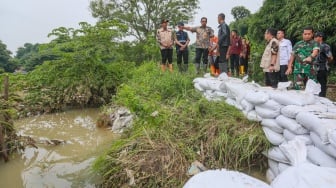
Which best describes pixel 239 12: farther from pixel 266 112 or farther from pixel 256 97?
pixel 266 112

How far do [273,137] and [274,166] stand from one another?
9.3 inches

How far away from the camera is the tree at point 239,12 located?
24.1 meters

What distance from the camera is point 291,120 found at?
2.32 metres

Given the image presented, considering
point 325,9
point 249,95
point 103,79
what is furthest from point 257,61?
point 249,95

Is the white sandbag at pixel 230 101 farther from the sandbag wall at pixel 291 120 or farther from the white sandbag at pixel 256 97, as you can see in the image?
the white sandbag at pixel 256 97

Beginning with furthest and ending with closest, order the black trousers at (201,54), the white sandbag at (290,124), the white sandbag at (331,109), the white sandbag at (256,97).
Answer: the black trousers at (201,54) < the white sandbag at (256,97) < the white sandbag at (331,109) < the white sandbag at (290,124)

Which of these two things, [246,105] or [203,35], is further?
[203,35]

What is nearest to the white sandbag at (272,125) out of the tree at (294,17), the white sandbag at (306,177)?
the white sandbag at (306,177)

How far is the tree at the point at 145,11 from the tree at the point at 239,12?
8.12 meters

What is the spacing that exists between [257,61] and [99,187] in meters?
5.49

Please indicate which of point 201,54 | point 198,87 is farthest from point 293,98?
point 201,54

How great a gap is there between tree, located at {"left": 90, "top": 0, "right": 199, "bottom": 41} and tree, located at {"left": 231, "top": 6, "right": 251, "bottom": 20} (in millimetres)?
8117

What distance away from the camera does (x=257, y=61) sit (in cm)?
731

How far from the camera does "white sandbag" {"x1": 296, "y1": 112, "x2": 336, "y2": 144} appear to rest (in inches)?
74.6
